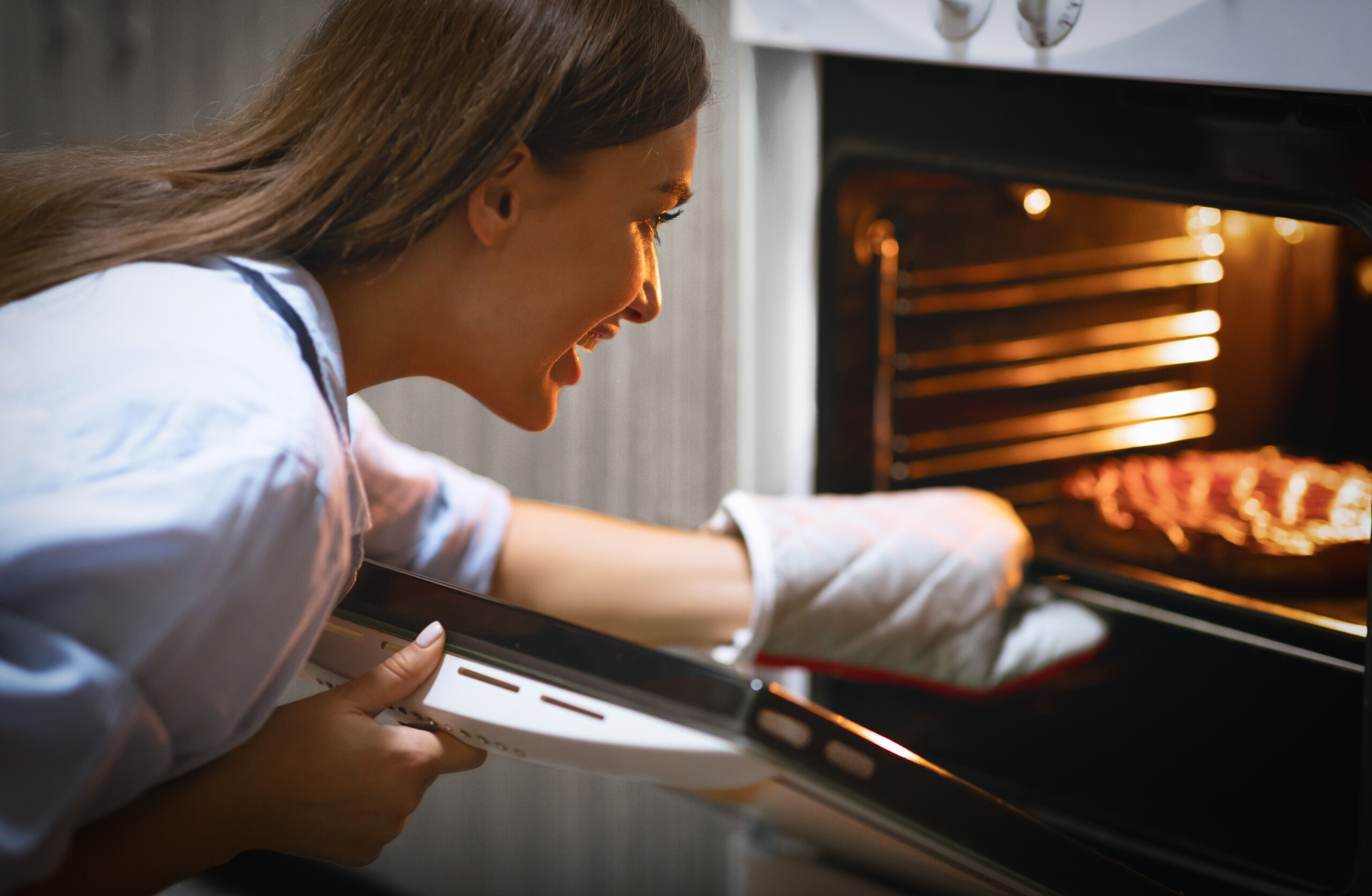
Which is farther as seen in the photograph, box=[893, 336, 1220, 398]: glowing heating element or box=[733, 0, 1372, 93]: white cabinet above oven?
box=[893, 336, 1220, 398]: glowing heating element

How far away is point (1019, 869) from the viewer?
0.44m

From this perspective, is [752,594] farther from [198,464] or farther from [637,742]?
[198,464]

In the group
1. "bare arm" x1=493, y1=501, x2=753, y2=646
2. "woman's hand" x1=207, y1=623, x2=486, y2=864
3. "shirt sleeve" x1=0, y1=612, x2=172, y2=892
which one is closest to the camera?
"shirt sleeve" x1=0, y1=612, x2=172, y2=892

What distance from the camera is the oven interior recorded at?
644mm

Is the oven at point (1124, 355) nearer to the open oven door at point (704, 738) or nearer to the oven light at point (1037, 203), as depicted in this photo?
the oven light at point (1037, 203)

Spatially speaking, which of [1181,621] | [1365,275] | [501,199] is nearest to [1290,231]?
[1365,275]

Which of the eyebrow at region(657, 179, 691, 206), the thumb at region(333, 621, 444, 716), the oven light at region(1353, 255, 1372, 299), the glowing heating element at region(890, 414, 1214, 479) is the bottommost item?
the thumb at region(333, 621, 444, 716)

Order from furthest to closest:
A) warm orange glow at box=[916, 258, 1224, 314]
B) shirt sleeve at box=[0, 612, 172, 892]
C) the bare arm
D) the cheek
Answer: warm orange glow at box=[916, 258, 1224, 314], the bare arm, the cheek, shirt sleeve at box=[0, 612, 172, 892]

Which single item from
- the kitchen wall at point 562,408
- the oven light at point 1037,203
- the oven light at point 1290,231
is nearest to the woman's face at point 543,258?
the kitchen wall at point 562,408

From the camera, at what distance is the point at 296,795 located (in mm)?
466

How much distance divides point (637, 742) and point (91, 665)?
21 cm

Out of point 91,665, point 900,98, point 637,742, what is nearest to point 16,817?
point 91,665

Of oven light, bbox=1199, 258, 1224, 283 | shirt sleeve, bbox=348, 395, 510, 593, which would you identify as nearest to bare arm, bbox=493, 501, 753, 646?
shirt sleeve, bbox=348, 395, 510, 593

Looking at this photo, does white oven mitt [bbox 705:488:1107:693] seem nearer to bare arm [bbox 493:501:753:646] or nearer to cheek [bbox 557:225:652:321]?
bare arm [bbox 493:501:753:646]
